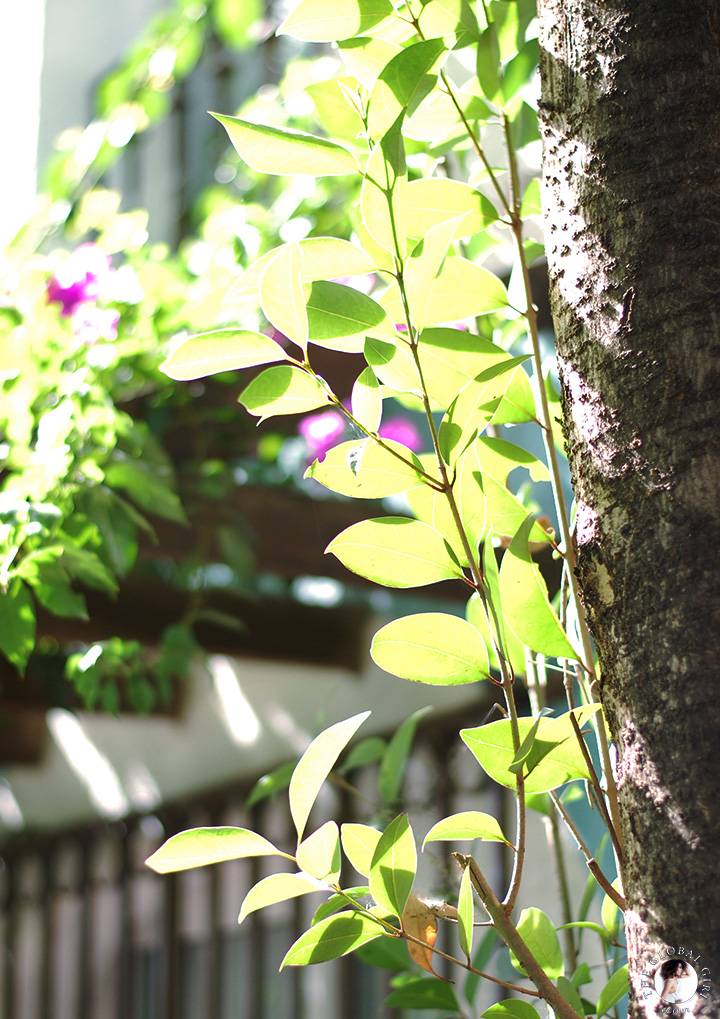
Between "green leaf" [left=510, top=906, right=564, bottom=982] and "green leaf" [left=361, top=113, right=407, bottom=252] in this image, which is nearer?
"green leaf" [left=361, top=113, right=407, bottom=252]

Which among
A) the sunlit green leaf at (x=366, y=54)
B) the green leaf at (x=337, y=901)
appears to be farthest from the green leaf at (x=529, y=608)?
the sunlit green leaf at (x=366, y=54)

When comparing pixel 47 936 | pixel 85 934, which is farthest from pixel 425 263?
pixel 47 936

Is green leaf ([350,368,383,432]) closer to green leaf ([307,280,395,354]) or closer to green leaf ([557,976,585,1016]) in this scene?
green leaf ([307,280,395,354])

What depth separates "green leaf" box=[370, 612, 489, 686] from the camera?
365mm

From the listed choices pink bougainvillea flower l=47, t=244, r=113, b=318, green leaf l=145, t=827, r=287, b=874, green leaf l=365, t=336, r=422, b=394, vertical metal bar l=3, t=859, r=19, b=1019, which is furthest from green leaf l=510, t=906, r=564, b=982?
vertical metal bar l=3, t=859, r=19, b=1019

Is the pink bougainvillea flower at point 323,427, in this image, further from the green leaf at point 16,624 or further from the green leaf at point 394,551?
the green leaf at point 394,551

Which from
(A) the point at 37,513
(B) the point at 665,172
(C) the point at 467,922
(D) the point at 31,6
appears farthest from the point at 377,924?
(D) the point at 31,6

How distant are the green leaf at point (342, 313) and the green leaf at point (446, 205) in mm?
94

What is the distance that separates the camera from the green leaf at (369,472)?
37cm

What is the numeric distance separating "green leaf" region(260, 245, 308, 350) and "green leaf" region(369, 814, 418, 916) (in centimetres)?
18

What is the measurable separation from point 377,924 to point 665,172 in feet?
0.98

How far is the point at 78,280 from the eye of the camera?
1.20 m

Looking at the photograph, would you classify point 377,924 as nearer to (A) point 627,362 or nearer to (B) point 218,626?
(A) point 627,362

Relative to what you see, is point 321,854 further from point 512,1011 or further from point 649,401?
point 649,401
